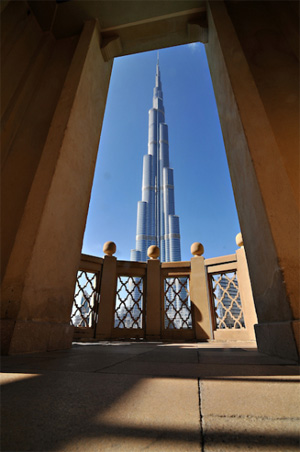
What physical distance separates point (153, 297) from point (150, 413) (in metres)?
4.37

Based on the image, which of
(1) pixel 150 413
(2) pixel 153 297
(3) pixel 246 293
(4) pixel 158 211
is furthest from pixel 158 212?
(1) pixel 150 413

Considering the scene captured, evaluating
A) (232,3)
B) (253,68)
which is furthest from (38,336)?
(232,3)

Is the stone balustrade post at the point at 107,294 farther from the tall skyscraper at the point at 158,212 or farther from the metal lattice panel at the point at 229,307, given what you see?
the tall skyscraper at the point at 158,212

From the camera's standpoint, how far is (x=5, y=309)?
1475 millimetres

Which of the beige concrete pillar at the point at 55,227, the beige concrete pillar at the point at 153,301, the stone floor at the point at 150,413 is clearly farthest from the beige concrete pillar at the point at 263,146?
the beige concrete pillar at the point at 153,301

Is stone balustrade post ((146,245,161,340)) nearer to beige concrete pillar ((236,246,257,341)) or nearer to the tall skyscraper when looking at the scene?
beige concrete pillar ((236,246,257,341))

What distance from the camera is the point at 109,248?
4879 millimetres

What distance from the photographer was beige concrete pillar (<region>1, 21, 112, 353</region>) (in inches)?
59.8

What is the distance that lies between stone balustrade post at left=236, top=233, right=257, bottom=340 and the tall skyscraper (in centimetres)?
5180

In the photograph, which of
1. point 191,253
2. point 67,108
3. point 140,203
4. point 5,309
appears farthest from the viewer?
point 140,203

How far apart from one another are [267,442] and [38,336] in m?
1.57

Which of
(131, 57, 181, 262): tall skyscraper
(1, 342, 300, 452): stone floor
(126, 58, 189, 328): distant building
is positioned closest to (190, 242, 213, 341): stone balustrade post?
(1, 342, 300, 452): stone floor

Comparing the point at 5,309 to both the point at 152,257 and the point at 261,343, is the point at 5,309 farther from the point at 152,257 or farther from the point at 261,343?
the point at 152,257

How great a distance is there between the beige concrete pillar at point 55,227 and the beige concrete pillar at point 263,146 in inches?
58.6
